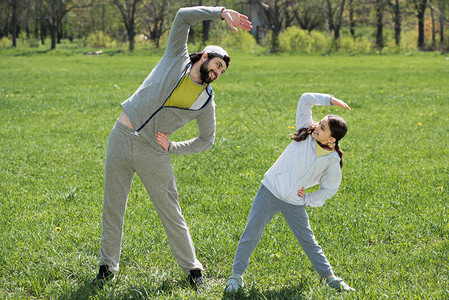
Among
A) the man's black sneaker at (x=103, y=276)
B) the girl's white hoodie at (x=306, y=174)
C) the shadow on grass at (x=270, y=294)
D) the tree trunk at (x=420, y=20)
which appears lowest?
the shadow on grass at (x=270, y=294)

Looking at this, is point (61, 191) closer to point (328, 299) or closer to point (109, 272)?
point (109, 272)

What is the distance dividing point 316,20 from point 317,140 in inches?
2224

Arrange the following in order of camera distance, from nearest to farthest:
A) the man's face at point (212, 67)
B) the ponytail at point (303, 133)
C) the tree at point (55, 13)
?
the man's face at point (212, 67), the ponytail at point (303, 133), the tree at point (55, 13)

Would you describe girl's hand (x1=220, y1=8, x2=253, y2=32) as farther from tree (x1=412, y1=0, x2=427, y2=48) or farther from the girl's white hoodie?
tree (x1=412, y1=0, x2=427, y2=48)

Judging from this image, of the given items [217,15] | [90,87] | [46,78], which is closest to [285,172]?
[217,15]

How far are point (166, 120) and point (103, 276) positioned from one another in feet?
4.09

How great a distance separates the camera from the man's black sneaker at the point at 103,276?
3.26 meters

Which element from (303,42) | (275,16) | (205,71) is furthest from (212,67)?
(275,16)

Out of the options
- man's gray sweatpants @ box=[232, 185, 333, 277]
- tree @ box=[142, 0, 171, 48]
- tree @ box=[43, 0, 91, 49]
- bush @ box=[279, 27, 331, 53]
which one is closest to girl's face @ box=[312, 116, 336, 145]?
man's gray sweatpants @ box=[232, 185, 333, 277]

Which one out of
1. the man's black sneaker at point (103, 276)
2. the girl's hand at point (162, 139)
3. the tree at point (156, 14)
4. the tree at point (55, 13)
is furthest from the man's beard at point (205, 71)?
the tree at point (156, 14)

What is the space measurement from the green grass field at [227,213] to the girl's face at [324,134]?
1.03 metres

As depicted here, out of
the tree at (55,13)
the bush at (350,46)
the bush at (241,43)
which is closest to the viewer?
the bush at (350,46)

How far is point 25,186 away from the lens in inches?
211

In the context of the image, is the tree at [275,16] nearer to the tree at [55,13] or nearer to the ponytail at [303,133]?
the tree at [55,13]
